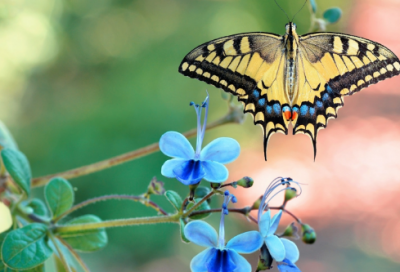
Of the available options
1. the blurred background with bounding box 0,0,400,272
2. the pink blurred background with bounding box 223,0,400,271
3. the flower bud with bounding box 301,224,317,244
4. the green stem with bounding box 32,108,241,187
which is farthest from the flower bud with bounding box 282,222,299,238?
the pink blurred background with bounding box 223,0,400,271

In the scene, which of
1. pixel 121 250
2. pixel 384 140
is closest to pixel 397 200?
pixel 384 140

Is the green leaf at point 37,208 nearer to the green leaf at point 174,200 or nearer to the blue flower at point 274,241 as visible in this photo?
the green leaf at point 174,200

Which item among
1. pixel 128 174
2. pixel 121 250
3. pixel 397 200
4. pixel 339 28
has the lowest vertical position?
pixel 121 250

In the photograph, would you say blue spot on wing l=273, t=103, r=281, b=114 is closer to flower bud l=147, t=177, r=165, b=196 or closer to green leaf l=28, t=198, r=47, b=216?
flower bud l=147, t=177, r=165, b=196

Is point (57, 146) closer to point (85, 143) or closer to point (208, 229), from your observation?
point (85, 143)

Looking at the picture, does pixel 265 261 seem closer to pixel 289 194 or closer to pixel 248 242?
pixel 248 242

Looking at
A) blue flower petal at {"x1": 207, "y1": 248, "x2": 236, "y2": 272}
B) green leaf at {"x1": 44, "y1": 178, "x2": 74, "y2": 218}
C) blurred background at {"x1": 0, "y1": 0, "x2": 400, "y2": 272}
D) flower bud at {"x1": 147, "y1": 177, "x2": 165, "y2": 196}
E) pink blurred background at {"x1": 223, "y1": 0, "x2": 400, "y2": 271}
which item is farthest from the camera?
pink blurred background at {"x1": 223, "y1": 0, "x2": 400, "y2": 271}

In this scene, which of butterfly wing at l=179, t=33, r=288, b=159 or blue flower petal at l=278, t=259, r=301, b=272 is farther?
butterfly wing at l=179, t=33, r=288, b=159
